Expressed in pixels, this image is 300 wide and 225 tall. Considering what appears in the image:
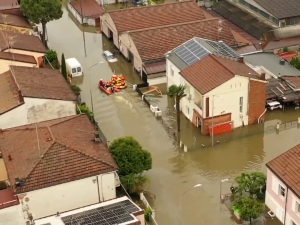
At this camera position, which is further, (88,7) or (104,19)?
(88,7)

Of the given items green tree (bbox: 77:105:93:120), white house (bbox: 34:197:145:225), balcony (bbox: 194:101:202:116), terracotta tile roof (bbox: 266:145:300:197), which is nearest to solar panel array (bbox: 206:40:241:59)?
balcony (bbox: 194:101:202:116)

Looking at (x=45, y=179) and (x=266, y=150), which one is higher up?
(x=45, y=179)

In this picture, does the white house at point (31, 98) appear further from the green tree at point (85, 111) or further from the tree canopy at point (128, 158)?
the tree canopy at point (128, 158)

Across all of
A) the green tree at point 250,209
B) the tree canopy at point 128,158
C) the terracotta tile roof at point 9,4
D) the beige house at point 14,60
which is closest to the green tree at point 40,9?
the terracotta tile roof at point 9,4

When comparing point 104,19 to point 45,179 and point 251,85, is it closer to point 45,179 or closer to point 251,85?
point 251,85

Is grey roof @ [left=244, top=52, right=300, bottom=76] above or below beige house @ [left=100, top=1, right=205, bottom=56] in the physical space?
below

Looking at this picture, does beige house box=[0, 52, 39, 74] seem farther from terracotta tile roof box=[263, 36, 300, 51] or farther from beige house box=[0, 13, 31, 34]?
terracotta tile roof box=[263, 36, 300, 51]

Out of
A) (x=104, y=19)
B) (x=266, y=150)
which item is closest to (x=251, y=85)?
(x=266, y=150)

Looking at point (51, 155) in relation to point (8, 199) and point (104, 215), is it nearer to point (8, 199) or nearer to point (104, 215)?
point (8, 199)
